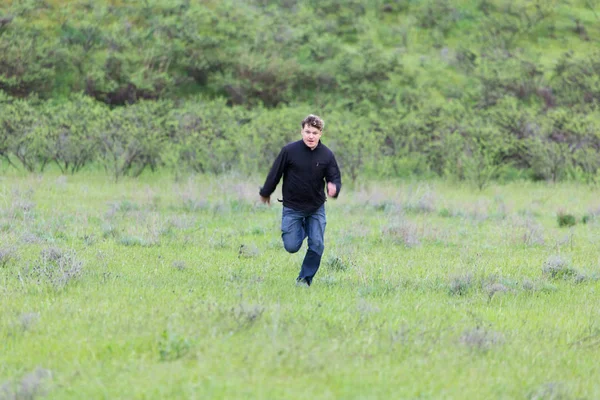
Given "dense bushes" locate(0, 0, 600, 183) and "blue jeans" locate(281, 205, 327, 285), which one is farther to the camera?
"dense bushes" locate(0, 0, 600, 183)

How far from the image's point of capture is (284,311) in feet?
20.0

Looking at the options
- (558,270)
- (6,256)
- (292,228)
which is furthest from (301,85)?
(292,228)

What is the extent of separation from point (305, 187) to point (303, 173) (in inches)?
6.2

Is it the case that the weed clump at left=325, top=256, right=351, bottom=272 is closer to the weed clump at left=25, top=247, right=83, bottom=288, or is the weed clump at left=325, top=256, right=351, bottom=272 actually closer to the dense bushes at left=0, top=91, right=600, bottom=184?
the weed clump at left=25, top=247, right=83, bottom=288

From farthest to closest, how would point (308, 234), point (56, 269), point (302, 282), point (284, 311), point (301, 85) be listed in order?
point (301, 85) < point (308, 234) < point (302, 282) < point (56, 269) < point (284, 311)

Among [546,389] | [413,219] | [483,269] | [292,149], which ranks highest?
[292,149]

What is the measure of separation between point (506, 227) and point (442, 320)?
7705 millimetres

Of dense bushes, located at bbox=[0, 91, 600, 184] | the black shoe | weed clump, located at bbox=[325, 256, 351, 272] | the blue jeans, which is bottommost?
dense bushes, located at bbox=[0, 91, 600, 184]

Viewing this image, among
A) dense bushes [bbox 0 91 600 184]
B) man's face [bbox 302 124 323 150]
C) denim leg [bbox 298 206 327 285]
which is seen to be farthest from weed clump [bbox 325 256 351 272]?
dense bushes [bbox 0 91 600 184]

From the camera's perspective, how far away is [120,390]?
4234 mm

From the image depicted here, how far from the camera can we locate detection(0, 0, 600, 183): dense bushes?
23078 mm

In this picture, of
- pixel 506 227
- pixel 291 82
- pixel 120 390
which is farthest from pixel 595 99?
pixel 120 390

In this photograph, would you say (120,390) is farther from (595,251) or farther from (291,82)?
(291,82)

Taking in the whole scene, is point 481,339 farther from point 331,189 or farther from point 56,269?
point 56,269
